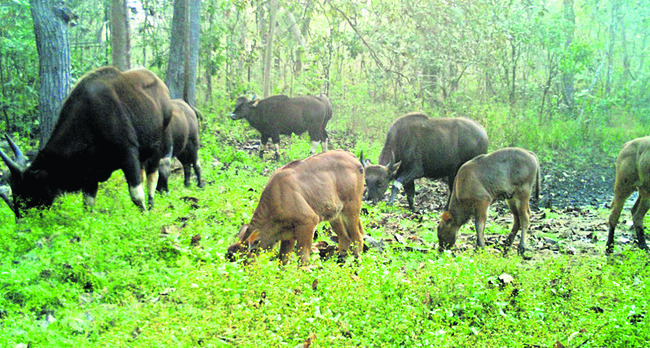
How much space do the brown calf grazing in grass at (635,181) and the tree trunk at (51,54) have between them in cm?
850

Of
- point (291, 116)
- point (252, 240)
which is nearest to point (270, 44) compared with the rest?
point (291, 116)

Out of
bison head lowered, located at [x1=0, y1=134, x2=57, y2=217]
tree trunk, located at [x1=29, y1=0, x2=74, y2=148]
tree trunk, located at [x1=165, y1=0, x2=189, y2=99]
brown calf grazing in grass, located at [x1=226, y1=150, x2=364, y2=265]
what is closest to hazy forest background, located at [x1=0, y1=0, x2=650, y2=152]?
Result: tree trunk, located at [x1=165, y1=0, x2=189, y2=99]

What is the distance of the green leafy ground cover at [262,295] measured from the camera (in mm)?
4266

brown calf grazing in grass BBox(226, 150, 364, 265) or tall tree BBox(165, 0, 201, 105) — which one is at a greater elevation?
tall tree BBox(165, 0, 201, 105)

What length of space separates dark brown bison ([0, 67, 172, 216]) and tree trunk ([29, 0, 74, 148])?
149 cm

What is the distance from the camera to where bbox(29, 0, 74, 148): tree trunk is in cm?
802

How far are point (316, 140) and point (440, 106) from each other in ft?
16.9

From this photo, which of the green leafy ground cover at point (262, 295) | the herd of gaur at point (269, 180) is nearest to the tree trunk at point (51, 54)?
the herd of gaur at point (269, 180)

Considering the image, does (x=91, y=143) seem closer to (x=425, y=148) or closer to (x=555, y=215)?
(x=425, y=148)

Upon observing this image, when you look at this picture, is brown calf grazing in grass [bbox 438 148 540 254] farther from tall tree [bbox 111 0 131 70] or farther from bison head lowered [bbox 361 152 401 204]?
tall tree [bbox 111 0 131 70]

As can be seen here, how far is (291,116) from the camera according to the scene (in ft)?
50.5

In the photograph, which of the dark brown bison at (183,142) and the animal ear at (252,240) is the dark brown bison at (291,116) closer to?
the dark brown bison at (183,142)

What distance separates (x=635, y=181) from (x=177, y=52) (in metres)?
10.4

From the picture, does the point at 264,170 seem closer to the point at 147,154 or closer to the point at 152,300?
the point at 147,154
